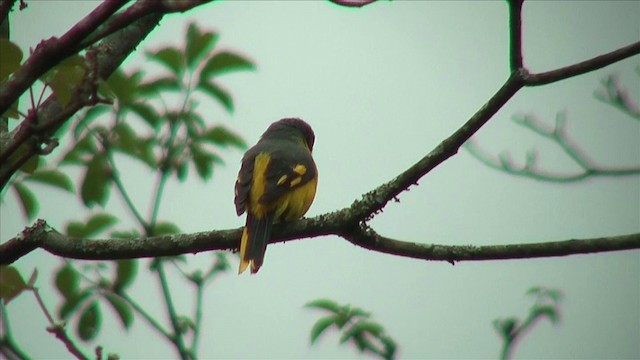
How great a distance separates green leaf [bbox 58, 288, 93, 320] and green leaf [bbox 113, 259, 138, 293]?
0.17 m

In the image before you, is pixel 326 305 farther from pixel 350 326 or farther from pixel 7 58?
pixel 7 58

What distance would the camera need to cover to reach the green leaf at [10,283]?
2119 mm

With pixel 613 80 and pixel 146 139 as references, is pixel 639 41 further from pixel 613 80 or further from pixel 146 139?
pixel 146 139

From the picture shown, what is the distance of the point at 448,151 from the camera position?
10.7 feet

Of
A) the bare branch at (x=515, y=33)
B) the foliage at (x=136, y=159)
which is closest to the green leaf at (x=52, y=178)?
the foliage at (x=136, y=159)

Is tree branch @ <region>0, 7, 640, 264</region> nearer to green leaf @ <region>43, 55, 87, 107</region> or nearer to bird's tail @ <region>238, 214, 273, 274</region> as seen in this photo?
bird's tail @ <region>238, 214, 273, 274</region>

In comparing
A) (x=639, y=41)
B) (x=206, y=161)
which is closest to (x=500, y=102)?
(x=639, y=41)

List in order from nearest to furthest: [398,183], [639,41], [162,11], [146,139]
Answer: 1. [162,11]
2. [639,41]
3. [398,183]
4. [146,139]

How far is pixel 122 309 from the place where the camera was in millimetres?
4676

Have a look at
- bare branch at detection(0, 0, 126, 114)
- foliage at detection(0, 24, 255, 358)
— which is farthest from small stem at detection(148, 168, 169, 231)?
bare branch at detection(0, 0, 126, 114)

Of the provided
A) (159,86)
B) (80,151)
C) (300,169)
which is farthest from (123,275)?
(300,169)

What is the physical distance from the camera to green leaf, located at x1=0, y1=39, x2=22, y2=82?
2.14 metres

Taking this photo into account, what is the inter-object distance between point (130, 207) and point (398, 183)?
6.97 feet

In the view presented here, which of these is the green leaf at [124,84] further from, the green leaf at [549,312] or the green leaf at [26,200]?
the green leaf at [549,312]
